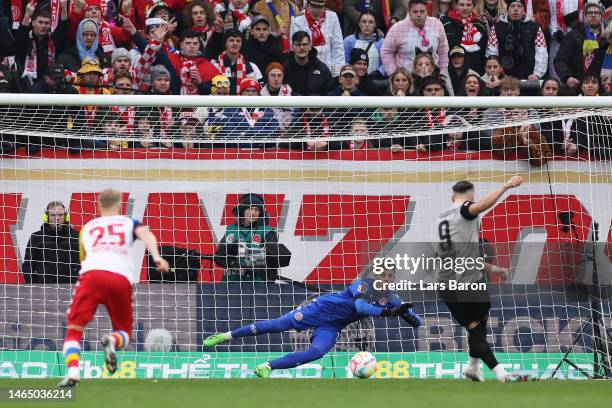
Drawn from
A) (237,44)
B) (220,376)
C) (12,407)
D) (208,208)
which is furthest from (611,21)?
(12,407)

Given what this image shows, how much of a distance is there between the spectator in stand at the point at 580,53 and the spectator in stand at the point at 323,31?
10.1ft

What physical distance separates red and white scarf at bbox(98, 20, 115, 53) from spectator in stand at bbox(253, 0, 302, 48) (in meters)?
2.10

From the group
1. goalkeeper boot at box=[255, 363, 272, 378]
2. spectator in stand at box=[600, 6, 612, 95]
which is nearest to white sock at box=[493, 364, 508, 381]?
goalkeeper boot at box=[255, 363, 272, 378]

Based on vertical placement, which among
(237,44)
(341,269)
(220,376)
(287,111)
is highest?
(237,44)

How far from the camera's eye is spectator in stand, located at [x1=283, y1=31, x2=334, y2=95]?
16.9m

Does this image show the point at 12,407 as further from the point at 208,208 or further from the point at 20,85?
the point at 20,85

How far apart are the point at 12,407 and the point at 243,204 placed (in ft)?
20.7

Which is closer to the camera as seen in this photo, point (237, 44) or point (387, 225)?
point (387, 225)

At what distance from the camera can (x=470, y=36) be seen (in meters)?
17.6

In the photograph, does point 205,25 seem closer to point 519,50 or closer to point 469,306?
point 519,50

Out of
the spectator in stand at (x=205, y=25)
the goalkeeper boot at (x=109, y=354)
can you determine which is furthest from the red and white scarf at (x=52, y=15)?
the goalkeeper boot at (x=109, y=354)

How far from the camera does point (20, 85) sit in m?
16.3

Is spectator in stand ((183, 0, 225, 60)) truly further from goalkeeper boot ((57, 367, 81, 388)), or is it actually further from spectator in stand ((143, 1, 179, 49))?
goalkeeper boot ((57, 367, 81, 388))

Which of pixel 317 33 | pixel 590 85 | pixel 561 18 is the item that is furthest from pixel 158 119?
pixel 561 18
